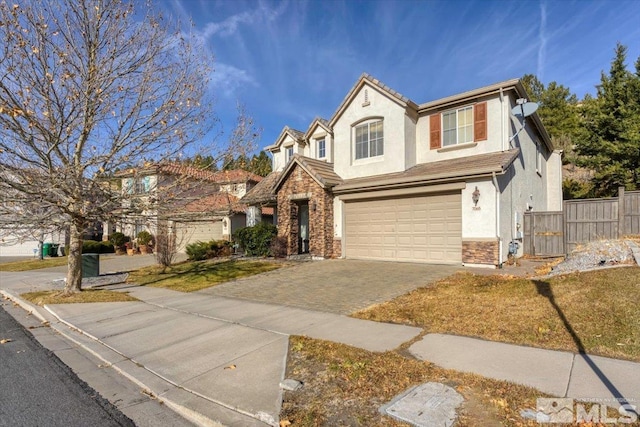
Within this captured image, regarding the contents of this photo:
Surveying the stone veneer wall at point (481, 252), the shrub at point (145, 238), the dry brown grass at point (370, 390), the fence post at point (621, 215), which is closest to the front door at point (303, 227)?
the stone veneer wall at point (481, 252)

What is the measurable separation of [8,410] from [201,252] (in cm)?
1549

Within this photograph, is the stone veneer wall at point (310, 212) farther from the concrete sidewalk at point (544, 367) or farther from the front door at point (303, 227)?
the concrete sidewalk at point (544, 367)

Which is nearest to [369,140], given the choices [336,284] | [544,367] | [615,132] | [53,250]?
[336,284]

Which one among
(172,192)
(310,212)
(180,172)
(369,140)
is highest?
(369,140)

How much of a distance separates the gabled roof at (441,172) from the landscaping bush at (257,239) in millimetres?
4208

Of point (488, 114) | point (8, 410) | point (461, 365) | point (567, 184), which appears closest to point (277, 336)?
point (461, 365)

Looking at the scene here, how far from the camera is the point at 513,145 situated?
45.4 ft

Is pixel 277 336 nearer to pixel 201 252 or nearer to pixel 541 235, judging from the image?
pixel 541 235

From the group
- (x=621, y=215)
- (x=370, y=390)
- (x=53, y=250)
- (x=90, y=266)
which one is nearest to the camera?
(x=370, y=390)

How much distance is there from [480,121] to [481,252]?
16.9 ft

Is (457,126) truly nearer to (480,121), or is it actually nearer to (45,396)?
(480,121)

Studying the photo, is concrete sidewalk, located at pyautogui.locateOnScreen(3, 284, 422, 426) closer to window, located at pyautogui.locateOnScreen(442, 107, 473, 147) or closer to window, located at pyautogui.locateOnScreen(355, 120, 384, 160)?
window, located at pyautogui.locateOnScreen(355, 120, 384, 160)

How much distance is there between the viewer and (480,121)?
13.9 meters

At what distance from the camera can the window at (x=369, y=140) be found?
16.0 meters
